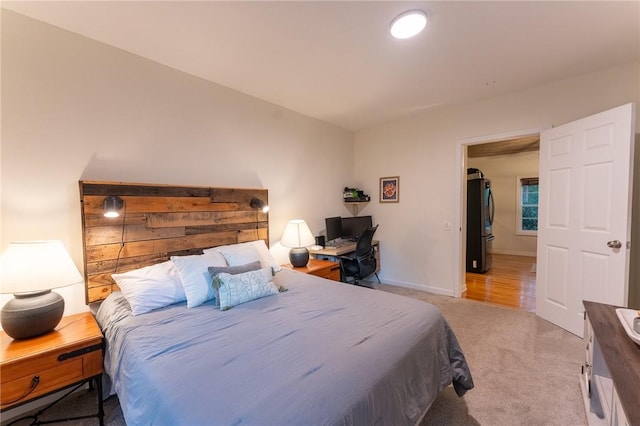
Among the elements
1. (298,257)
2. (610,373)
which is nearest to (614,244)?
(610,373)

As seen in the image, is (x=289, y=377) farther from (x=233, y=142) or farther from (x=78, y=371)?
(x=233, y=142)

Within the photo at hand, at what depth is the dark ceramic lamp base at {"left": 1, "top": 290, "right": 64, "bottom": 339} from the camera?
149cm

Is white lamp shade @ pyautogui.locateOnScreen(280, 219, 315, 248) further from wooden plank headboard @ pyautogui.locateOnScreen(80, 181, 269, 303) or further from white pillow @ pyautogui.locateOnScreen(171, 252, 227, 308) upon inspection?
white pillow @ pyautogui.locateOnScreen(171, 252, 227, 308)

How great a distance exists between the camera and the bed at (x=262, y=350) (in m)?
0.98

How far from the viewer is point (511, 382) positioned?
1951 mm

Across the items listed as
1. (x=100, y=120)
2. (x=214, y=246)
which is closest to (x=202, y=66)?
(x=100, y=120)

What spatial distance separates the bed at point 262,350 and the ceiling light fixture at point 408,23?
75.8 inches

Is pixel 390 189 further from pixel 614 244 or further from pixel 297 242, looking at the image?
pixel 614 244

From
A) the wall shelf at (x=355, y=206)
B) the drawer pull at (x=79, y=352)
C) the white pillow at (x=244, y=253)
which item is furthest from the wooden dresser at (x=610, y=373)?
the wall shelf at (x=355, y=206)

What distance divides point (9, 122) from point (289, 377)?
7.62 ft

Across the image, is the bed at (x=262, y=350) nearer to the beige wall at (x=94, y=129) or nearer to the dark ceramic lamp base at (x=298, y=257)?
the beige wall at (x=94, y=129)

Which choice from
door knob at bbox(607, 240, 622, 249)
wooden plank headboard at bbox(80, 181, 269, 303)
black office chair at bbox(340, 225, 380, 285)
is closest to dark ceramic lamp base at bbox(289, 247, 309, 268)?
wooden plank headboard at bbox(80, 181, 269, 303)

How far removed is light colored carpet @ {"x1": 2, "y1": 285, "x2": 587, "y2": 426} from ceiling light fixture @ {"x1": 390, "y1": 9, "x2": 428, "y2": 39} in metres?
2.58

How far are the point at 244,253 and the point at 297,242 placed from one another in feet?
2.56
